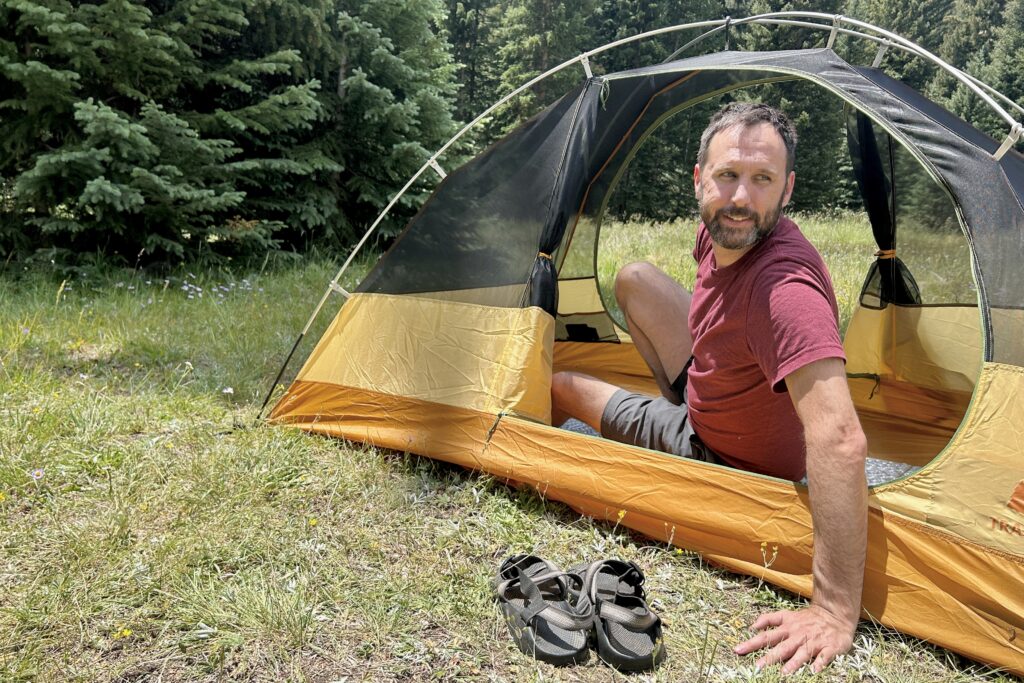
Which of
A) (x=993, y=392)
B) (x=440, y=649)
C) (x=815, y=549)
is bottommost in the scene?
(x=440, y=649)

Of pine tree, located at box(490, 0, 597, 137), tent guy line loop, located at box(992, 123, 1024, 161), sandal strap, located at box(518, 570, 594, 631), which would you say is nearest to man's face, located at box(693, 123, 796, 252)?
tent guy line loop, located at box(992, 123, 1024, 161)

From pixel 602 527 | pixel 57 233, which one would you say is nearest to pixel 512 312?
pixel 602 527

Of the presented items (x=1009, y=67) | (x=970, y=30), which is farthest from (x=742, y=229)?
(x=970, y=30)

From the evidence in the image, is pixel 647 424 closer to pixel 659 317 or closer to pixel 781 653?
pixel 659 317

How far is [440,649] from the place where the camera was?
1.81 meters

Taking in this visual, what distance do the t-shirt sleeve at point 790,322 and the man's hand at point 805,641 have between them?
0.58 metres

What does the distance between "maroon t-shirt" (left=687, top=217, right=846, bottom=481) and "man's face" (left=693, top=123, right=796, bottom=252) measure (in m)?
0.06

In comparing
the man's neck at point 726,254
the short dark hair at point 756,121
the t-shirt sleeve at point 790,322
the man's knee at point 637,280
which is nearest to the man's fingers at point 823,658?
the t-shirt sleeve at point 790,322

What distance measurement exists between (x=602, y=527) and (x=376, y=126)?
14.6ft

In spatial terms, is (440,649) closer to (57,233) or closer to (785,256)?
(785,256)

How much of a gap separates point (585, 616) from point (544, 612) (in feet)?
0.34

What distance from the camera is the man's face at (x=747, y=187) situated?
1.96 meters

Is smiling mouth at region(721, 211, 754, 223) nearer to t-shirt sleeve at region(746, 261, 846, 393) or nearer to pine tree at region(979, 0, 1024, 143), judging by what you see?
t-shirt sleeve at region(746, 261, 846, 393)

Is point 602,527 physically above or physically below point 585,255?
below
